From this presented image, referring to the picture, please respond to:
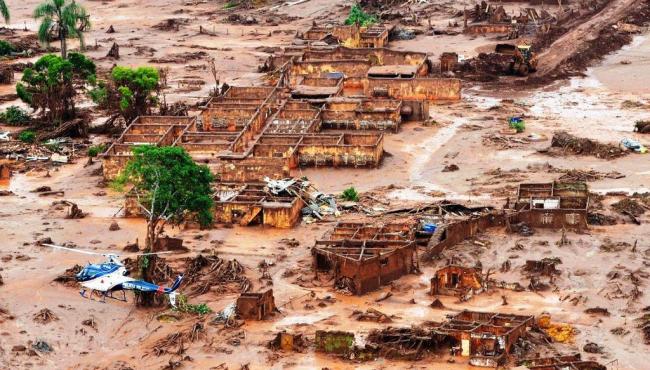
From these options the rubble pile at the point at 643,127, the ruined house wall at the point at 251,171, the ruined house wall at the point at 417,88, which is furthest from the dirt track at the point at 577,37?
the ruined house wall at the point at 251,171

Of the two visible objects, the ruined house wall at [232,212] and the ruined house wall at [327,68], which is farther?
the ruined house wall at [327,68]

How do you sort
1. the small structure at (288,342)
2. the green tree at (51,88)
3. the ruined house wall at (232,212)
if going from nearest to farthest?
the small structure at (288,342) < the ruined house wall at (232,212) < the green tree at (51,88)

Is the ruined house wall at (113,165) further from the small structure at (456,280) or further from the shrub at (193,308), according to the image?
the small structure at (456,280)

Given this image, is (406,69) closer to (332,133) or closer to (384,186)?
(332,133)

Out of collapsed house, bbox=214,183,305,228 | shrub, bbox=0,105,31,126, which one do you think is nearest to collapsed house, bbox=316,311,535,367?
collapsed house, bbox=214,183,305,228

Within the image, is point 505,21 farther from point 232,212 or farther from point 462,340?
point 462,340

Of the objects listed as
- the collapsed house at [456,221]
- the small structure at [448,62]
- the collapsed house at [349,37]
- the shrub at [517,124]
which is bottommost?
the collapsed house at [456,221]

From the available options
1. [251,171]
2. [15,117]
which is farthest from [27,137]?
[251,171]
